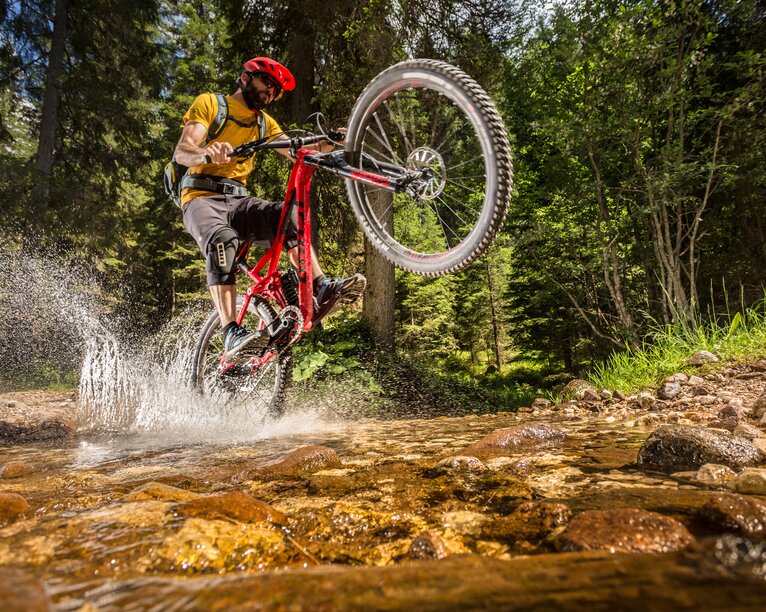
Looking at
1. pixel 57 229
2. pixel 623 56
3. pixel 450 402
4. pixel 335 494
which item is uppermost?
pixel 623 56

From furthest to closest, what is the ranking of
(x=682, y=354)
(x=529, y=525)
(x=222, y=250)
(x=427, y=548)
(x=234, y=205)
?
(x=682, y=354) < (x=234, y=205) < (x=222, y=250) < (x=529, y=525) < (x=427, y=548)

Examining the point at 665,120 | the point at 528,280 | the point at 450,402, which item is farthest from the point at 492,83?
the point at 528,280

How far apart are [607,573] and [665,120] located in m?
7.98

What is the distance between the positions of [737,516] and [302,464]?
142 centimetres

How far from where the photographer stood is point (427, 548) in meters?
0.95

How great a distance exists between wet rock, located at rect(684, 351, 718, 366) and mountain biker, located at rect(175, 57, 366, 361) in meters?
2.92

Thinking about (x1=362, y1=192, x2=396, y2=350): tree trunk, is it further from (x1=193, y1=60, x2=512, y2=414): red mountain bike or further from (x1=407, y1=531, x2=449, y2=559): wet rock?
(x1=407, y1=531, x2=449, y2=559): wet rock

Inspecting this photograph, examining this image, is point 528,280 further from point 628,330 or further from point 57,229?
point 57,229

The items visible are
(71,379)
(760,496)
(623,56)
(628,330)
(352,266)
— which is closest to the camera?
(760,496)

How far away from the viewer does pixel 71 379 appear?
9570 mm

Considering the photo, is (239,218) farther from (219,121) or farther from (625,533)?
(625,533)

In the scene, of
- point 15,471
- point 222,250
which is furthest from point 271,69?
point 15,471

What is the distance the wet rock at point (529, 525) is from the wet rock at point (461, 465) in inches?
17.7

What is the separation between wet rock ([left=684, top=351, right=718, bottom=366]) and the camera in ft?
12.3
